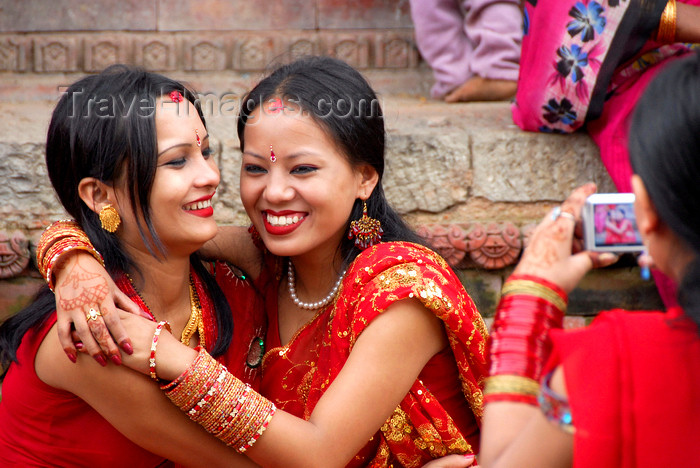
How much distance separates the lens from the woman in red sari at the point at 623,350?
1306 mm

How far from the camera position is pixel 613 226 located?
4.87 feet

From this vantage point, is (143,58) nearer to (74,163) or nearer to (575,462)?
(74,163)

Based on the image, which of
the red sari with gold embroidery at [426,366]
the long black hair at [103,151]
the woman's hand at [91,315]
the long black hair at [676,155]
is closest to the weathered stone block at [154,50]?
the long black hair at [103,151]

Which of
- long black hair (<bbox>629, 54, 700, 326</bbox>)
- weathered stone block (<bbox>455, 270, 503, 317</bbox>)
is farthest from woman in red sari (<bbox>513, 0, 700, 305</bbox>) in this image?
long black hair (<bbox>629, 54, 700, 326</bbox>)

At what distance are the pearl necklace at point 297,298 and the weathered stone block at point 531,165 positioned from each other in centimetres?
114

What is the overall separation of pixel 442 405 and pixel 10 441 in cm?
127

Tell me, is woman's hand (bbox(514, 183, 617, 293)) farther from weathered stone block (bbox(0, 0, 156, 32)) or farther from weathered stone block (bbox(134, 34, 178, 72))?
weathered stone block (bbox(0, 0, 156, 32))

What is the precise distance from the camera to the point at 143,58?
445cm

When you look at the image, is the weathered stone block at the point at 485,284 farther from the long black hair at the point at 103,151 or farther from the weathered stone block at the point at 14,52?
the weathered stone block at the point at 14,52

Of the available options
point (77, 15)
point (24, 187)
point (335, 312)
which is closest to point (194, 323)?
point (335, 312)

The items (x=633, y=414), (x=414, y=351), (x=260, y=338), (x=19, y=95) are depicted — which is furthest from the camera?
(x=19, y=95)

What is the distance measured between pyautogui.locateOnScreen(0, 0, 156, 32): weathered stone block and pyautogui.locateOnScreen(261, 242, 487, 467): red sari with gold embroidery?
2651 mm

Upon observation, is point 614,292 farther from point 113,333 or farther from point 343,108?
point 113,333

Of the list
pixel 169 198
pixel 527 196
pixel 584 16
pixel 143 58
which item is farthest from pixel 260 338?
pixel 143 58
